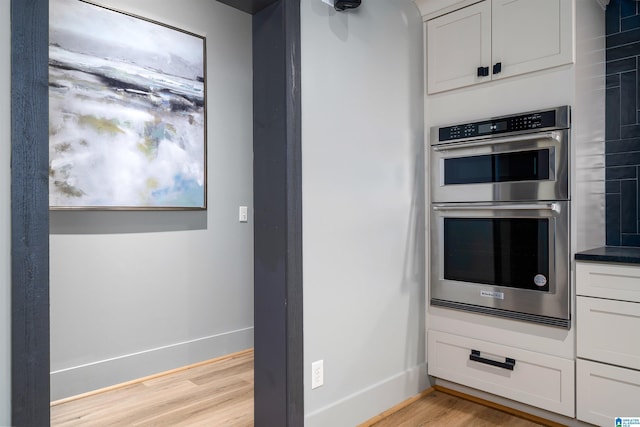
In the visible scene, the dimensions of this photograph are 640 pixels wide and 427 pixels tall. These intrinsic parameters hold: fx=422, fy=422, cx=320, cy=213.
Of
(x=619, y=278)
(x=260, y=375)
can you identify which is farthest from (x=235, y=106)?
(x=619, y=278)

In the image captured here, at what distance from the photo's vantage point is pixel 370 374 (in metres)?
2.21

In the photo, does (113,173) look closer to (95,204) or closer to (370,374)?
(95,204)

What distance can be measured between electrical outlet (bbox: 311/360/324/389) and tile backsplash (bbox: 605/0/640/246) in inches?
69.3

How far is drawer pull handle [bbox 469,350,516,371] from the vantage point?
7.16 ft

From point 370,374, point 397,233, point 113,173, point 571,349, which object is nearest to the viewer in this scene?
point 571,349

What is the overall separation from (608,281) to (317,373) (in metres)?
1.38

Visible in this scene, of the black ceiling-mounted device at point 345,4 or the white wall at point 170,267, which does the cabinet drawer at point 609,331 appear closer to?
the black ceiling-mounted device at point 345,4

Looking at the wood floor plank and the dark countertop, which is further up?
the dark countertop

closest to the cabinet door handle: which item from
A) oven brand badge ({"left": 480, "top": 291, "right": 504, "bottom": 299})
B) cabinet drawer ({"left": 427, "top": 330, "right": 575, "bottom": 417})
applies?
oven brand badge ({"left": 480, "top": 291, "right": 504, "bottom": 299})

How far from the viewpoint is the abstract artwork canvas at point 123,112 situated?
94.8 inches

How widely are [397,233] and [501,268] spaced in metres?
0.57

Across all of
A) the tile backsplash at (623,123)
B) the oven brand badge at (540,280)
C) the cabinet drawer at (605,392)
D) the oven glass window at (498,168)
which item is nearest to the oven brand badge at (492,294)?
the oven brand badge at (540,280)

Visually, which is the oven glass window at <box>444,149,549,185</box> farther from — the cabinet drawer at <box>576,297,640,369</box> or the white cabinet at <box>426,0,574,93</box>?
the cabinet drawer at <box>576,297,640,369</box>

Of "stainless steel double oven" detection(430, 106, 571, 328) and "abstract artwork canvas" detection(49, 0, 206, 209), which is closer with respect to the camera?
"stainless steel double oven" detection(430, 106, 571, 328)
